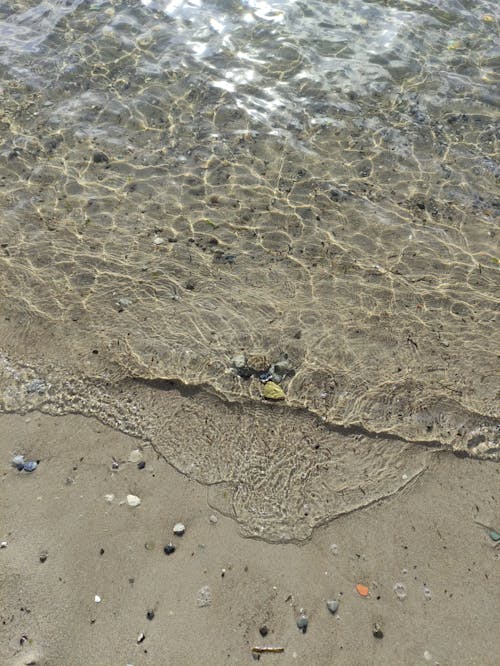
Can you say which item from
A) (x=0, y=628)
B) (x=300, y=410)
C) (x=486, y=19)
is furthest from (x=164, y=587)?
(x=486, y=19)

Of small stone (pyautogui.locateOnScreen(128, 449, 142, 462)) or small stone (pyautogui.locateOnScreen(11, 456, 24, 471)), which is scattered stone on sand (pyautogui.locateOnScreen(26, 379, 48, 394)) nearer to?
small stone (pyautogui.locateOnScreen(11, 456, 24, 471))

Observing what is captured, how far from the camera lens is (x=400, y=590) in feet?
11.1

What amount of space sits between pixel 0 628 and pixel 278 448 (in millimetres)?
2171

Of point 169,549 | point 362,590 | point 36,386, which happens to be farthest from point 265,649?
point 36,386

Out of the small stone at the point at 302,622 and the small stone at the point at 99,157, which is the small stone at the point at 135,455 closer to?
the small stone at the point at 302,622

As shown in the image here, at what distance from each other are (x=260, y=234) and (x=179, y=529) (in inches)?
123

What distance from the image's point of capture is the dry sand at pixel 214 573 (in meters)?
3.17

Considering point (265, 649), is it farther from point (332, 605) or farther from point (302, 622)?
point (332, 605)

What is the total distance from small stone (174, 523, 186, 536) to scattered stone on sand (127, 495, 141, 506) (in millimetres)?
334

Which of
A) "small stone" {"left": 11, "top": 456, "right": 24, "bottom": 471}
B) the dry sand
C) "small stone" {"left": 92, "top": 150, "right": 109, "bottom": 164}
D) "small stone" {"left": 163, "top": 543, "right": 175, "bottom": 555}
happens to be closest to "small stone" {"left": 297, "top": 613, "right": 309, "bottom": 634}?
the dry sand

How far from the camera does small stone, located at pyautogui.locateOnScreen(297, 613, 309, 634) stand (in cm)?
323

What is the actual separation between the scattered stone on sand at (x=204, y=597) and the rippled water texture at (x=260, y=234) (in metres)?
0.52

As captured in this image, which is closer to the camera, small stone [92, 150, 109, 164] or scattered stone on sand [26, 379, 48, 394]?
scattered stone on sand [26, 379, 48, 394]

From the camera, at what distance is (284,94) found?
6.84 m
